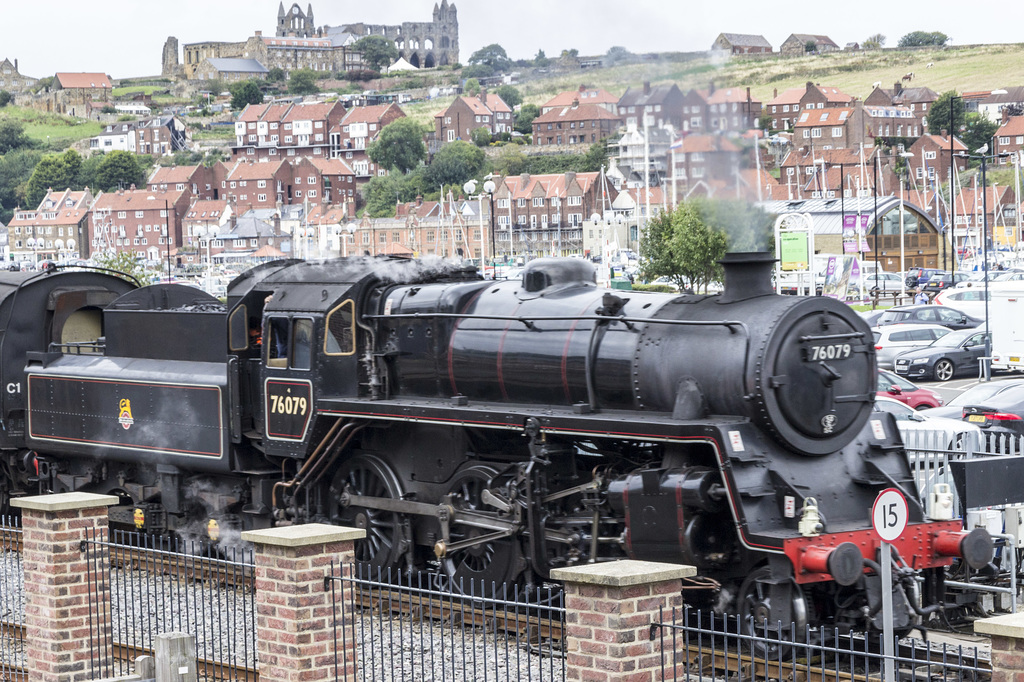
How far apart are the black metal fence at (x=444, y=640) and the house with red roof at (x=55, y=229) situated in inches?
5887

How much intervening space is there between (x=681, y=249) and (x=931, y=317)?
14.8 metres

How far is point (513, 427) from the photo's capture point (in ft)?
37.8

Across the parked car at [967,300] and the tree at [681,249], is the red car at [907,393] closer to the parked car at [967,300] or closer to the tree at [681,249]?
the parked car at [967,300]

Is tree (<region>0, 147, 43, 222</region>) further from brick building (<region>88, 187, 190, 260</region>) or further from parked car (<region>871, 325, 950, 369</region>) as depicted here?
parked car (<region>871, 325, 950, 369</region>)

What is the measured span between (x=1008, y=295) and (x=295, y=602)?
88.1 ft

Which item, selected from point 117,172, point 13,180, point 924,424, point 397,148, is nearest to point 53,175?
point 117,172

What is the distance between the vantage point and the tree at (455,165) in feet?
515

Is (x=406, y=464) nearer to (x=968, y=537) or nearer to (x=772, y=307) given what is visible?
(x=772, y=307)

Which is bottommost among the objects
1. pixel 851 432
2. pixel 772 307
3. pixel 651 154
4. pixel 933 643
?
pixel 933 643

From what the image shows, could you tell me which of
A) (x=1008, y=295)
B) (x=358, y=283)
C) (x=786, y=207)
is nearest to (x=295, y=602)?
(x=358, y=283)

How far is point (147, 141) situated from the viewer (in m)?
198

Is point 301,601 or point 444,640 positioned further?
point 444,640

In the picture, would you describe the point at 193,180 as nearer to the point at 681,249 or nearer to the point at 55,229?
the point at 55,229

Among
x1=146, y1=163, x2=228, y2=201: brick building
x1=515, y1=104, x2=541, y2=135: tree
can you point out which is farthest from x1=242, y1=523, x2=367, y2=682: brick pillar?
x1=515, y1=104, x2=541, y2=135: tree
